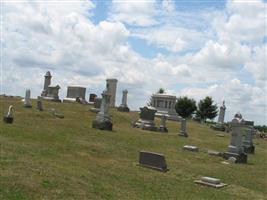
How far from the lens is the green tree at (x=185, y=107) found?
6756cm

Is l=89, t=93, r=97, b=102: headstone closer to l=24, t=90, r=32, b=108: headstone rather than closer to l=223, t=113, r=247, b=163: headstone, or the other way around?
l=24, t=90, r=32, b=108: headstone

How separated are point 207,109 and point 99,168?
53.0 metres

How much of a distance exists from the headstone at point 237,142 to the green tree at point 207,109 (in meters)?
43.3

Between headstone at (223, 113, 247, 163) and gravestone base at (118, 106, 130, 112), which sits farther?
gravestone base at (118, 106, 130, 112)

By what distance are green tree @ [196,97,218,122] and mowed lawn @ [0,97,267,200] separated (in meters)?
40.0

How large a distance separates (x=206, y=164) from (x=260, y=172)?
8.44 ft

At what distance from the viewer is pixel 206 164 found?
20.3 meters

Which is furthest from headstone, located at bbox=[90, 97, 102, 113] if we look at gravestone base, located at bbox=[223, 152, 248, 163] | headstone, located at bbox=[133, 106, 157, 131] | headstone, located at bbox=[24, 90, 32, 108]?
gravestone base, located at bbox=[223, 152, 248, 163]

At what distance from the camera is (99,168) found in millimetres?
15352

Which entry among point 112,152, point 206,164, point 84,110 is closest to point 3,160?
point 112,152

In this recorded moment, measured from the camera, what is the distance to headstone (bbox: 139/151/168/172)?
Result: 16.8 meters

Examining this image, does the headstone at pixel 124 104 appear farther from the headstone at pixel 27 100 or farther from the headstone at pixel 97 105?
the headstone at pixel 27 100

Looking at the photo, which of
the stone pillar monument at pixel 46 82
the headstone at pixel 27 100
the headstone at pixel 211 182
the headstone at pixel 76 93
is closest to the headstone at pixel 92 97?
the headstone at pixel 76 93

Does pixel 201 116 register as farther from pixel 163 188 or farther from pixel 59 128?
pixel 163 188
